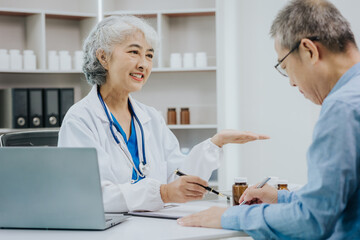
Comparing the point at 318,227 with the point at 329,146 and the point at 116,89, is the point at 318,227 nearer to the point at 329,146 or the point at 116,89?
the point at 329,146

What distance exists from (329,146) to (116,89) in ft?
3.88

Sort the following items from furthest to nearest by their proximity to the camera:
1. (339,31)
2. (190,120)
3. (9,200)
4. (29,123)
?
(190,120)
(29,123)
(9,200)
(339,31)

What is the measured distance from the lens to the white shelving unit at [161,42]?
4.47m

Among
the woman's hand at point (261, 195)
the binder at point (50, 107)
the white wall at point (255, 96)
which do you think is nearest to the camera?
the woman's hand at point (261, 195)

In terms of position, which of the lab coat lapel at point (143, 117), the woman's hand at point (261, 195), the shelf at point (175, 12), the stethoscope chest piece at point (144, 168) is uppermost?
the shelf at point (175, 12)

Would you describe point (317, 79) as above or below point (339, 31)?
below

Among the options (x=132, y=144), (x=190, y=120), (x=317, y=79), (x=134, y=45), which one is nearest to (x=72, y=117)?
(x=132, y=144)

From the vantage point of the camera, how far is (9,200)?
1.49 m

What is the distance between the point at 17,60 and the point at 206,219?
321 centimetres

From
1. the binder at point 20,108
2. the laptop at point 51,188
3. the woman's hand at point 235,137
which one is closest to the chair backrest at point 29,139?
the laptop at point 51,188

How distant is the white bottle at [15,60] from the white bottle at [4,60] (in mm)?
32

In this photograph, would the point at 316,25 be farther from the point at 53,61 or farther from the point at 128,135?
the point at 53,61


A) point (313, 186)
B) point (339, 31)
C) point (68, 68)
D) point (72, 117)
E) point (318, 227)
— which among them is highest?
point (68, 68)

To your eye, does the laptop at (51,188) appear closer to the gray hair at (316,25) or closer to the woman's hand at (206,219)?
the woman's hand at (206,219)
